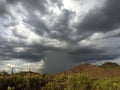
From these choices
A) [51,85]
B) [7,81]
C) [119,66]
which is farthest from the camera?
[119,66]

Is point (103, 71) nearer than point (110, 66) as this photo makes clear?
Yes

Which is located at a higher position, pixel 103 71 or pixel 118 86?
pixel 103 71

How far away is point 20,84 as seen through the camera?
3481cm

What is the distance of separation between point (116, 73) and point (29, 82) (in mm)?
37958

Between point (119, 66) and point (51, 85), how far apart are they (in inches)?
1775

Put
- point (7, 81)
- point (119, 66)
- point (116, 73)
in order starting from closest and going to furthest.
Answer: point (7, 81) → point (116, 73) → point (119, 66)

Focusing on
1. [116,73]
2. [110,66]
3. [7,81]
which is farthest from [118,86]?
[110,66]

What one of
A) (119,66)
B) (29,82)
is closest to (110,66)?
(119,66)

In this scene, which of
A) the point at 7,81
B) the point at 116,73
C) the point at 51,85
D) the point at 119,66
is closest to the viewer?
the point at 7,81

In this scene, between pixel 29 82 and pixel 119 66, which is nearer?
pixel 29 82

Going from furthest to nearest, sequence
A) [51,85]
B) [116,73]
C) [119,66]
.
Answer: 1. [119,66]
2. [116,73]
3. [51,85]

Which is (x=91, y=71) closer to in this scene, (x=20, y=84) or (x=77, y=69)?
(x=77, y=69)

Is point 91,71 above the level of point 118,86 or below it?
above

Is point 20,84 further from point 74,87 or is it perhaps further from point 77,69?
point 77,69
